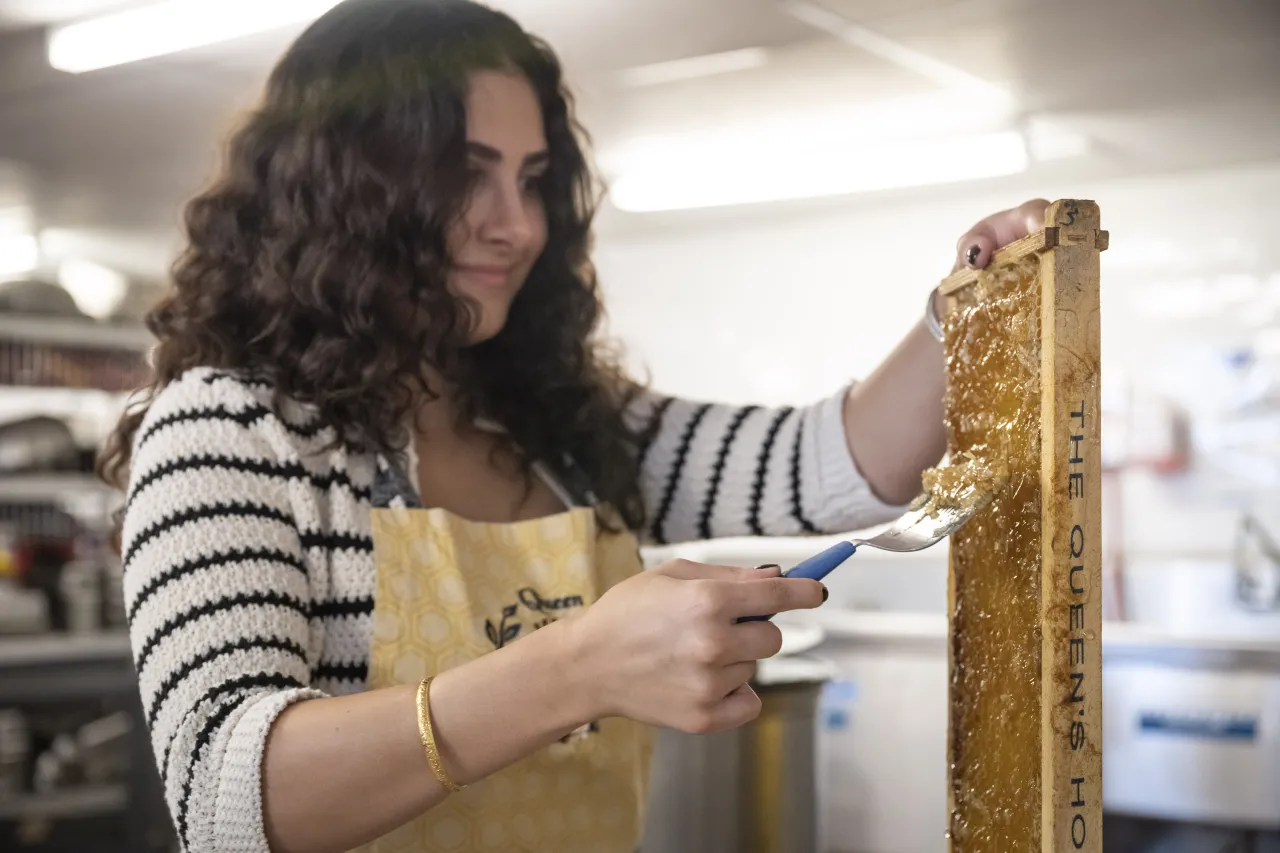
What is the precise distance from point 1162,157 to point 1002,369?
3674mm

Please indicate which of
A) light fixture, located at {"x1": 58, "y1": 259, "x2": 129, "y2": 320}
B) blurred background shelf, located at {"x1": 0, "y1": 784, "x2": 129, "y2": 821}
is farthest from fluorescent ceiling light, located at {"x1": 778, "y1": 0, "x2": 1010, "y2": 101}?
light fixture, located at {"x1": 58, "y1": 259, "x2": 129, "y2": 320}

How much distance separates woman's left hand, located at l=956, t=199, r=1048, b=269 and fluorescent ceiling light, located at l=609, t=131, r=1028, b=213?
2.82 metres

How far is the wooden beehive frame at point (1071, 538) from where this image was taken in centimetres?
82

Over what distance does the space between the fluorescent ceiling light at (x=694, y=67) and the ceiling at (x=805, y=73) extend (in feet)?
0.13

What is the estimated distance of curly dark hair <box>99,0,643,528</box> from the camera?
120cm

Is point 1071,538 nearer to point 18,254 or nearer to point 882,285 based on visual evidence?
point 882,285

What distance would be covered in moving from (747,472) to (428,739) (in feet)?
2.07

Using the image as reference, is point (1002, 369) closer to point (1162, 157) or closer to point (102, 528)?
point (1162, 157)

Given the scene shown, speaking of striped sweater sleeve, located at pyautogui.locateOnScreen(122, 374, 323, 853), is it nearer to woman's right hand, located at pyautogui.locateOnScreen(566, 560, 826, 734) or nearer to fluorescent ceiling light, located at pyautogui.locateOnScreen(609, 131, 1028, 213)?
woman's right hand, located at pyautogui.locateOnScreen(566, 560, 826, 734)

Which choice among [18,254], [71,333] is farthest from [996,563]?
[18,254]

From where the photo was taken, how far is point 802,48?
3004mm

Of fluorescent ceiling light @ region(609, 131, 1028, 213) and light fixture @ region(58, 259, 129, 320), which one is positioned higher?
fluorescent ceiling light @ region(609, 131, 1028, 213)

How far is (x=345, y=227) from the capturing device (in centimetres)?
121

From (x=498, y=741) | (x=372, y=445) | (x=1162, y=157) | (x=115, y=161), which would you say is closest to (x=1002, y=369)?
(x=498, y=741)
